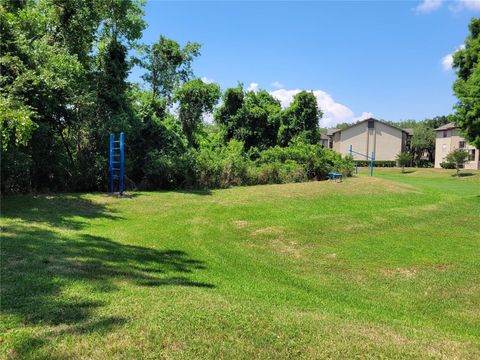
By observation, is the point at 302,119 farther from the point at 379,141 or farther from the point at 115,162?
the point at 379,141

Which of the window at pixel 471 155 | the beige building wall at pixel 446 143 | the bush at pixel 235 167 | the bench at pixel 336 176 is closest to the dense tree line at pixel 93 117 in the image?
the bush at pixel 235 167

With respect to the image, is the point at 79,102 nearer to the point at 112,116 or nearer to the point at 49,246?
the point at 112,116

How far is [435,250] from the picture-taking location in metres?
9.64

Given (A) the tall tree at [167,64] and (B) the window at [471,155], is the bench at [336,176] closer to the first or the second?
(A) the tall tree at [167,64]

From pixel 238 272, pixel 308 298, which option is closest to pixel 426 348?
pixel 308 298

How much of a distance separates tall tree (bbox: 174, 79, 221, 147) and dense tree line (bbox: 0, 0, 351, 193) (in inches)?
2.4

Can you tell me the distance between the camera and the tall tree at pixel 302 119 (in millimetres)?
28156

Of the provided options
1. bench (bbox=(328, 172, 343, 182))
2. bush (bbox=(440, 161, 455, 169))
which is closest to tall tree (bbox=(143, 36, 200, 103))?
bench (bbox=(328, 172, 343, 182))

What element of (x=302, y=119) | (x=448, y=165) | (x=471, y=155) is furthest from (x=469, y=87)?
(x=471, y=155)

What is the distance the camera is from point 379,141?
211 ft

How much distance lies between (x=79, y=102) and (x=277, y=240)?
31.2 feet

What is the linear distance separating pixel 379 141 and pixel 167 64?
1623 inches

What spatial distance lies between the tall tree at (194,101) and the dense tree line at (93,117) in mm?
60

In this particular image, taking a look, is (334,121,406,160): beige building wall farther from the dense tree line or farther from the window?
the dense tree line
